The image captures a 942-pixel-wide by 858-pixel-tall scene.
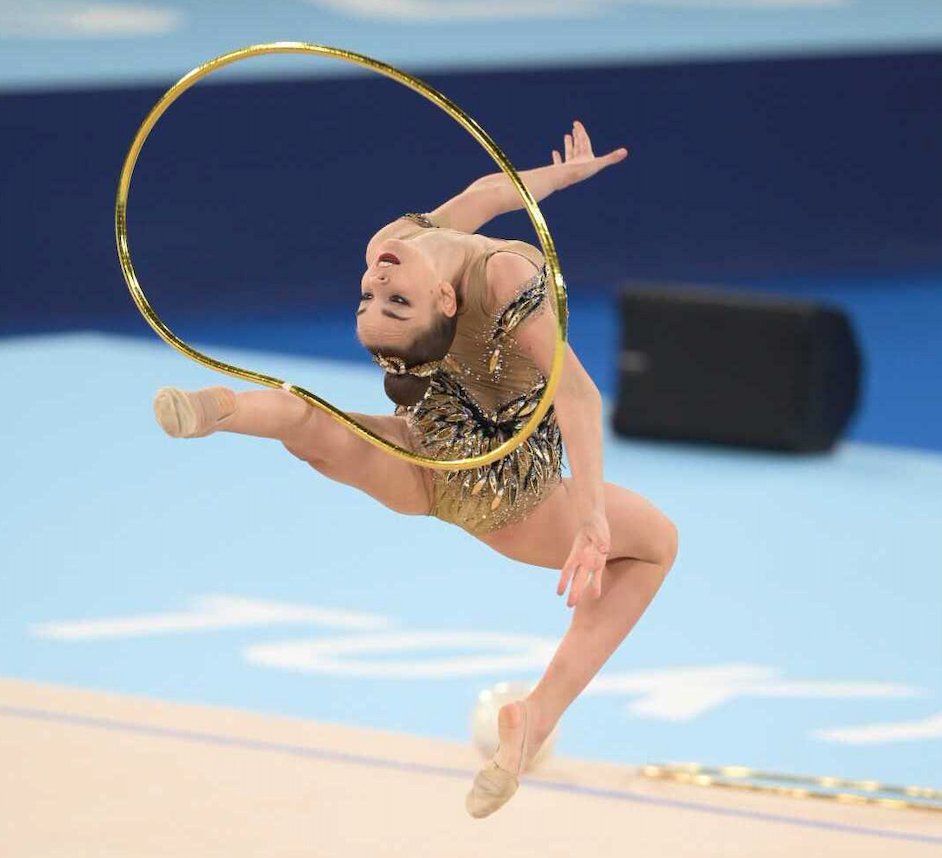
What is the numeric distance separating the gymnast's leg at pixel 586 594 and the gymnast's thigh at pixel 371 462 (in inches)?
6.3

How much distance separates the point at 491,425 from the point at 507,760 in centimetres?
57

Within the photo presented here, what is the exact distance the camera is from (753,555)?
248 inches

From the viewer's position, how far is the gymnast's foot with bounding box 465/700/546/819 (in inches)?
127

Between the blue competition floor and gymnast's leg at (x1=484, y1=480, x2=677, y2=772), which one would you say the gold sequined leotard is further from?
the blue competition floor

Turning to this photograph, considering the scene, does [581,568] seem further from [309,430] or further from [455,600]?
[455,600]

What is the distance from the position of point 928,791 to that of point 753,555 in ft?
7.42

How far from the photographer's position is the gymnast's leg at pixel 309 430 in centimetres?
288

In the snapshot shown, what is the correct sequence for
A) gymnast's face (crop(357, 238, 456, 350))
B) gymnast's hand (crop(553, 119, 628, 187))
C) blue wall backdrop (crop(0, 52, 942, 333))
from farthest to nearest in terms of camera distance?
1. blue wall backdrop (crop(0, 52, 942, 333))
2. gymnast's hand (crop(553, 119, 628, 187))
3. gymnast's face (crop(357, 238, 456, 350))

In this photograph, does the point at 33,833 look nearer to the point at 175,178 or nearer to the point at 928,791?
the point at 928,791

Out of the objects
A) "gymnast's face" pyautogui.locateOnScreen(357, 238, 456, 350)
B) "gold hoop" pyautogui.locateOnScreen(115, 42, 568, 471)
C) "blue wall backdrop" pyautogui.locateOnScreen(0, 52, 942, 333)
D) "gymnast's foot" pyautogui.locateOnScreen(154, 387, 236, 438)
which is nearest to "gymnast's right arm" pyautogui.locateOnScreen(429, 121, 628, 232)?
"gymnast's face" pyautogui.locateOnScreen(357, 238, 456, 350)

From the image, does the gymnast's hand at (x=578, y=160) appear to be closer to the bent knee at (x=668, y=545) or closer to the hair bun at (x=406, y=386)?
the hair bun at (x=406, y=386)

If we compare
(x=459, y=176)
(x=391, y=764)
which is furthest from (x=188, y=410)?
(x=459, y=176)

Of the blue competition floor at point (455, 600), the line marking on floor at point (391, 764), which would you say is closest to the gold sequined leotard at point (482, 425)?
the line marking on floor at point (391, 764)

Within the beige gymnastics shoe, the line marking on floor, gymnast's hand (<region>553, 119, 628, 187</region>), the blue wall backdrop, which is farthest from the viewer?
the blue wall backdrop
